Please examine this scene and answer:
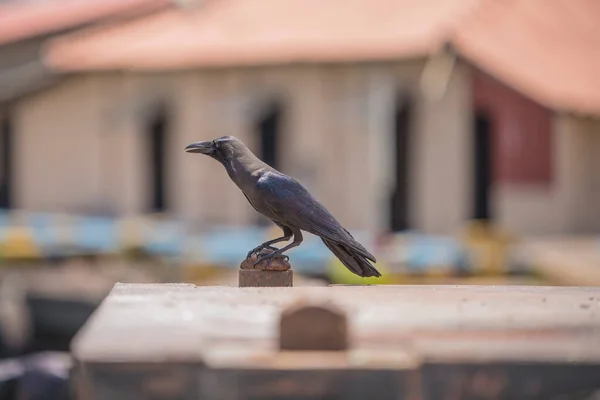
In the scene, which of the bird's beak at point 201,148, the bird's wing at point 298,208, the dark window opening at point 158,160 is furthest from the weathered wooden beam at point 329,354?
the dark window opening at point 158,160

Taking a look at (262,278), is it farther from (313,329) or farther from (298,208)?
(313,329)

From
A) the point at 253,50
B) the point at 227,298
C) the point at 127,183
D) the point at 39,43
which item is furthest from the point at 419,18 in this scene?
the point at 227,298

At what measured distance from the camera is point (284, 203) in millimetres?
5102

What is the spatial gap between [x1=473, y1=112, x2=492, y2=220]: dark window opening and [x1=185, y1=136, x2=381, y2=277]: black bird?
16.3 m

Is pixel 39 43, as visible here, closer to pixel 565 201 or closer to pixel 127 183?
pixel 127 183

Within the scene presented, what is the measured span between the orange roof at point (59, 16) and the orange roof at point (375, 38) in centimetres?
134

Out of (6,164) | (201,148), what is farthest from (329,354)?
(6,164)

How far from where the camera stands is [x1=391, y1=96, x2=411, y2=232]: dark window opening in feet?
70.4

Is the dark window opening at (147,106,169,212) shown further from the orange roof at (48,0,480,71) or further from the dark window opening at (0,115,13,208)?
the dark window opening at (0,115,13,208)

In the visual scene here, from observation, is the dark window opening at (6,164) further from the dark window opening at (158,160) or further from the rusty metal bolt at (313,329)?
the rusty metal bolt at (313,329)

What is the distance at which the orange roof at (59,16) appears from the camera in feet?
83.9

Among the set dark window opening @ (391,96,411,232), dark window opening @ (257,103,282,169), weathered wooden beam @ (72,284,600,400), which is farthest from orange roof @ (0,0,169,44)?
weathered wooden beam @ (72,284,600,400)

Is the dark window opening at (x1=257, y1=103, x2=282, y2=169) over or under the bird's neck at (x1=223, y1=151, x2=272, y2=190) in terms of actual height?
over

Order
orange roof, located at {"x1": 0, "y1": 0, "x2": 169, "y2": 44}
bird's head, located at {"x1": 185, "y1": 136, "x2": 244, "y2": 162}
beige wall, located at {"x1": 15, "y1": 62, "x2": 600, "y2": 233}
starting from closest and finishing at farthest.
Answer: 1. bird's head, located at {"x1": 185, "y1": 136, "x2": 244, "y2": 162}
2. beige wall, located at {"x1": 15, "y1": 62, "x2": 600, "y2": 233}
3. orange roof, located at {"x1": 0, "y1": 0, "x2": 169, "y2": 44}
